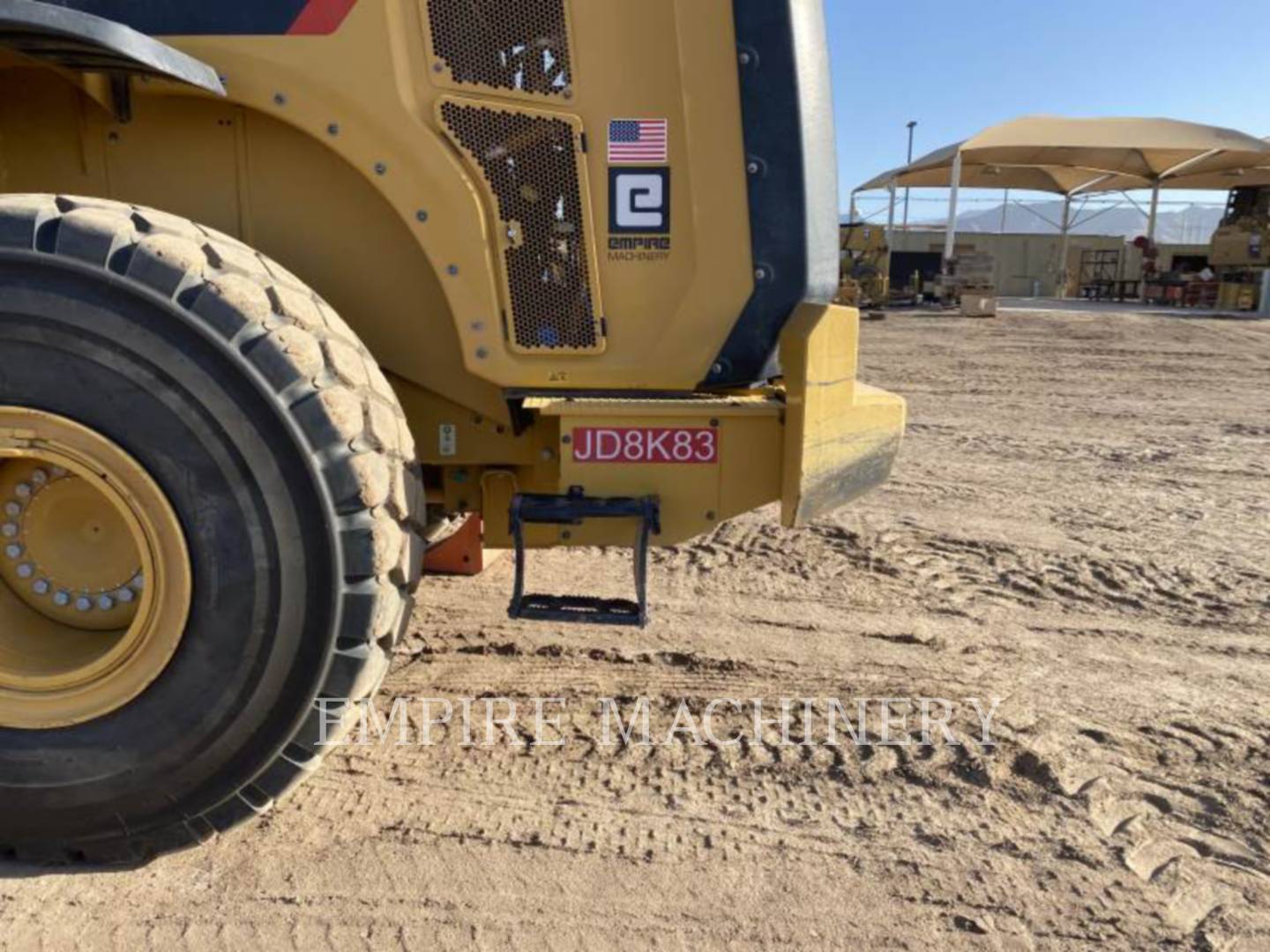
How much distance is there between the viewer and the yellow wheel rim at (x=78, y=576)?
2.22m

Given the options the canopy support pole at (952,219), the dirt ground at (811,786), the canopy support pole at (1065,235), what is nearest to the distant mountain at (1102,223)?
the canopy support pole at (1065,235)

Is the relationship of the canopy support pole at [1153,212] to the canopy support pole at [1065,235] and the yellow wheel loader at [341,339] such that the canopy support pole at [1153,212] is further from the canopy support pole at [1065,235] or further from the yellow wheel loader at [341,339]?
the yellow wheel loader at [341,339]

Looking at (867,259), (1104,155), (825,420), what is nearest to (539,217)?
(825,420)

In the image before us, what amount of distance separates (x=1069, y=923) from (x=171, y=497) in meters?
2.48

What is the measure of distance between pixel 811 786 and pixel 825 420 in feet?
3.77

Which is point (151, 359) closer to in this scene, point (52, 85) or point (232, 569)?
point (232, 569)

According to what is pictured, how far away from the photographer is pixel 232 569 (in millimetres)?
2230

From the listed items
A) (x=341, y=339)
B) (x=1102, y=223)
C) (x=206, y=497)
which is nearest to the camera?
(x=206, y=497)

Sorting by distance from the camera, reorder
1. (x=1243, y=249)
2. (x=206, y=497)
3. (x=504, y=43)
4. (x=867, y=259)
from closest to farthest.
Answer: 1. (x=206, y=497)
2. (x=504, y=43)
3. (x=867, y=259)
4. (x=1243, y=249)

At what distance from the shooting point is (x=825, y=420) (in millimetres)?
2893

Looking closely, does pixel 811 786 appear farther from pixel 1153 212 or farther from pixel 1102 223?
pixel 1102 223

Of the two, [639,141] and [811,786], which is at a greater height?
[639,141]

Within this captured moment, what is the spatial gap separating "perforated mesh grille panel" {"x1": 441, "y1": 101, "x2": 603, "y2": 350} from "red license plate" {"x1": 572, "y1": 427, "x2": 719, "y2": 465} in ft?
0.96

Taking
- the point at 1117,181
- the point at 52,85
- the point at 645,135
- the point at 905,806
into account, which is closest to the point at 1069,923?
the point at 905,806
